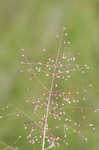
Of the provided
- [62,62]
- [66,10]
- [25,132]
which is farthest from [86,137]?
[66,10]

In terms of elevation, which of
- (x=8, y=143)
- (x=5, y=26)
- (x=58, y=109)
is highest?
(x=5, y=26)

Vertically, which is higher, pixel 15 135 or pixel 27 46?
pixel 27 46

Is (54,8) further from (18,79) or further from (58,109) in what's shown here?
(58,109)

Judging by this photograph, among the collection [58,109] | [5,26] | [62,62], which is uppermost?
[5,26]

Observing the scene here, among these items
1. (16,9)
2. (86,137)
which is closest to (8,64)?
(16,9)

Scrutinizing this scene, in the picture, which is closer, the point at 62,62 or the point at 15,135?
the point at 62,62

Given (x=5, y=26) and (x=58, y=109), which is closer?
(x=58, y=109)

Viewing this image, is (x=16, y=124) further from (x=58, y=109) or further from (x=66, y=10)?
Result: (x=66, y=10)
